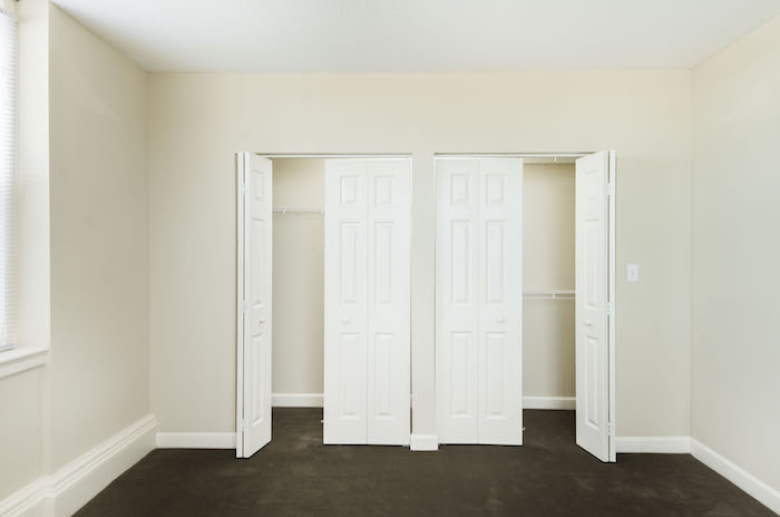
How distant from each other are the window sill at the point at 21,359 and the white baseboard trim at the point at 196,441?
1.27 meters

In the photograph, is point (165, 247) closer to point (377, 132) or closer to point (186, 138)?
point (186, 138)

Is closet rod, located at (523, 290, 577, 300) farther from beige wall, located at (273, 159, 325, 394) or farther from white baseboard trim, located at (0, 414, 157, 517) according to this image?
white baseboard trim, located at (0, 414, 157, 517)

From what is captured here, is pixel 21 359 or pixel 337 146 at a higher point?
pixel 337 146

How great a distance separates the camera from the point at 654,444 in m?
3.36

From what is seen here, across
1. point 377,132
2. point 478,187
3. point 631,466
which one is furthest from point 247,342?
point 631,466

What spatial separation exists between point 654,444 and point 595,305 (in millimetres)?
1104

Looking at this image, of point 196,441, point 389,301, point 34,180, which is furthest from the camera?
point 389,301

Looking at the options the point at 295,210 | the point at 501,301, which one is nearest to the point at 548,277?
the point at 501,301

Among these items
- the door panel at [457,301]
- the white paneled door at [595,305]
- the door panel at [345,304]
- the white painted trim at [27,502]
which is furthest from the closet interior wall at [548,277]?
the white painted trim at [27,502]

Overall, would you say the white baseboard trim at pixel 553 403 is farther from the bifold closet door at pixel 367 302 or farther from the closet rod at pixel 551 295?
the bifold closet door at pixel 367 302

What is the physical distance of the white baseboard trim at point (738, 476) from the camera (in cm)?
262

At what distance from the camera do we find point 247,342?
3297 millimetres

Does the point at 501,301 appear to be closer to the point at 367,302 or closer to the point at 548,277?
the point at 367,302

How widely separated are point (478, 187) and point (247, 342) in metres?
2.03
